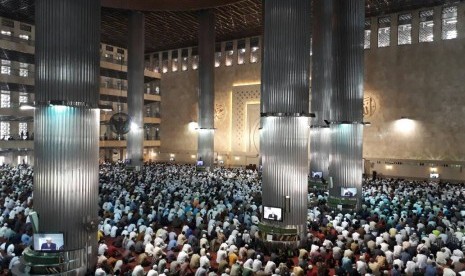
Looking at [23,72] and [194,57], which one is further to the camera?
[194,57]

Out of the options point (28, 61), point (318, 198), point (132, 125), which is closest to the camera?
point (318, 198)

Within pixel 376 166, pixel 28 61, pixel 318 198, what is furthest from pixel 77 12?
pixel 28 61

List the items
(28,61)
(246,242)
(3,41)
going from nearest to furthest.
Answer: (246,242) → (3,41) → (28,61)

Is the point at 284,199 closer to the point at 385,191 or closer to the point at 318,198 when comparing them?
the point at 318,198

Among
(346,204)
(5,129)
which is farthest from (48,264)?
(5,129)

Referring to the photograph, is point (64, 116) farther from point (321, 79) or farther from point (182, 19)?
point (182, 19)

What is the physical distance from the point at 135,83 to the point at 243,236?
1008 inches

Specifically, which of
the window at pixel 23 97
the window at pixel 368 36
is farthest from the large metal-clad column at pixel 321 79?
the window at pixel 23 97

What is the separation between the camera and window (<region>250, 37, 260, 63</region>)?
42.1 metres

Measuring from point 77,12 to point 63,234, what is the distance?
5.76 metres

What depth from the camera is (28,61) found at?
3944cm

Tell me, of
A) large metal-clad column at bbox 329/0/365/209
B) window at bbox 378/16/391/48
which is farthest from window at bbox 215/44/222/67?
large metal-clad column at bbox 329/0/365/209

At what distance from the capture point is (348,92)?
66.7ft

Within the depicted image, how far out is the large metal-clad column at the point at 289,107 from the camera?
14.3m
